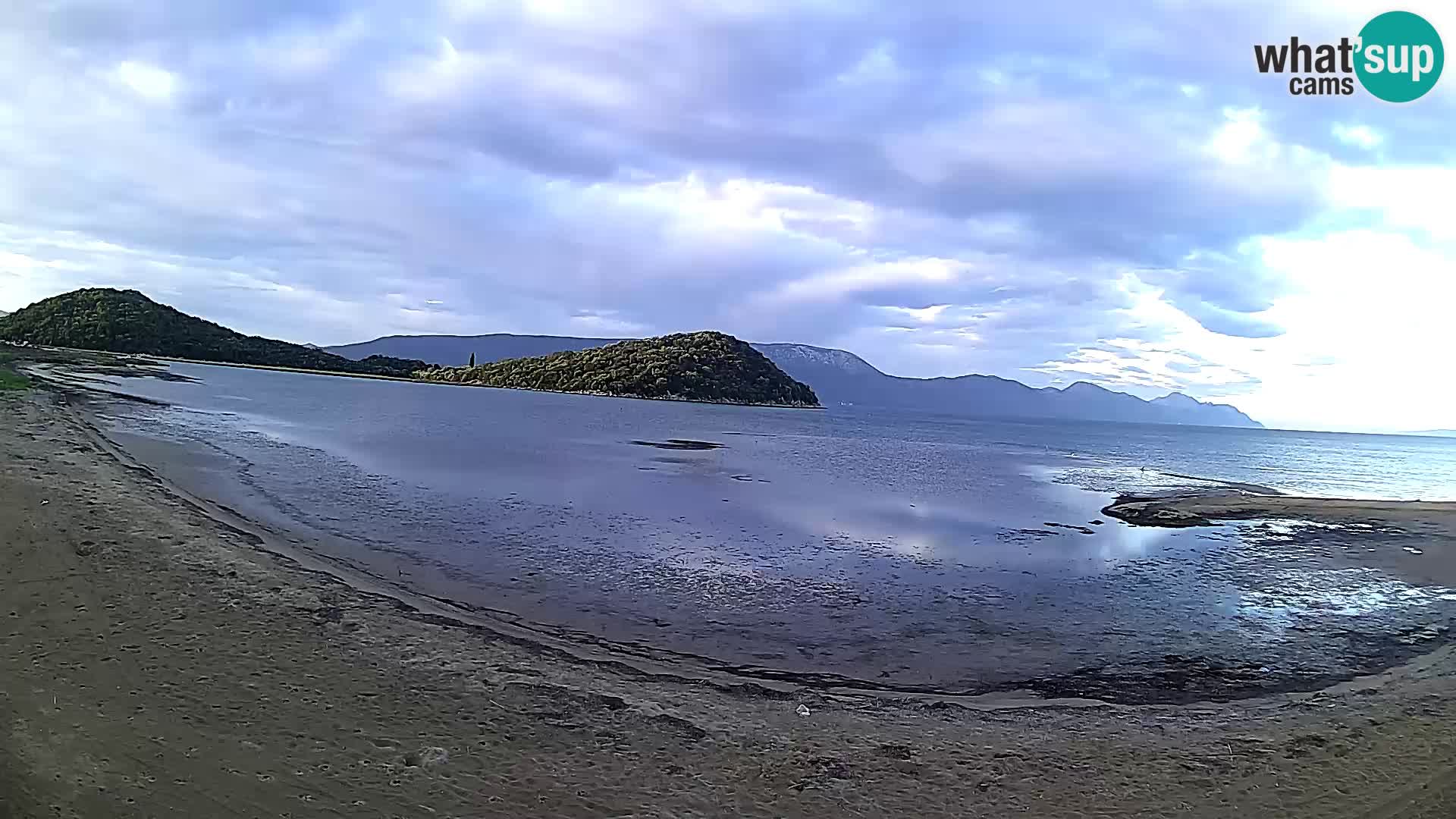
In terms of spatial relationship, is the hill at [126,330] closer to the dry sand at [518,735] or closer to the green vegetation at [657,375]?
the green vegetation at [657,375]

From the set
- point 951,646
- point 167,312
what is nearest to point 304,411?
point 951,646

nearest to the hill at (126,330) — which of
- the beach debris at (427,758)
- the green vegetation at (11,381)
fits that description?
the green vegetation at (11,381)

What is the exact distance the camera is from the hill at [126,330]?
140 m

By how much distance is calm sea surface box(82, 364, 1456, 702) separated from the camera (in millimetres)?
11789

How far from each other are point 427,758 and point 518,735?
0.87 meters

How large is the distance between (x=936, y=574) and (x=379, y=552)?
36.7ft

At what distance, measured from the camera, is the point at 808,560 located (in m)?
18.1

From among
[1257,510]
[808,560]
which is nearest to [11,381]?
[808,560]

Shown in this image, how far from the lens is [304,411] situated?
186 feet

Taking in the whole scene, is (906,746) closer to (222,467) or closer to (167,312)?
(222,467)

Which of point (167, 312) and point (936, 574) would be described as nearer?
point (936, 574)

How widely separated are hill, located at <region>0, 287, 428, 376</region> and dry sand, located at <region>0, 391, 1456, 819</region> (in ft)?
506

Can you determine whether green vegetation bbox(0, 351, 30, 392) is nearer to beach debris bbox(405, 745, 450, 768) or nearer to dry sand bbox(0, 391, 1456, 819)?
dry sand bbox(0, 391, 1456, 819)

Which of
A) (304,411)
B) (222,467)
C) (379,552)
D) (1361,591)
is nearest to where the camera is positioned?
(379,552)
